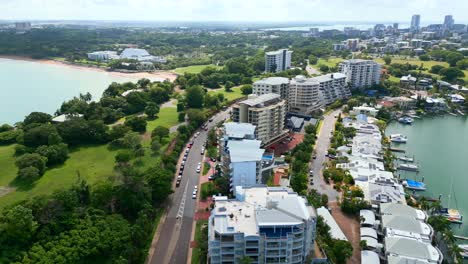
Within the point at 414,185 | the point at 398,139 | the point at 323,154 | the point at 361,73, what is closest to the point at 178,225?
the point at 323,154

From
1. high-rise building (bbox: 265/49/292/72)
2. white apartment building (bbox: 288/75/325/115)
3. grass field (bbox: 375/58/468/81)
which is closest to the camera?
white apartment building (bbox: 288/75/325/115)

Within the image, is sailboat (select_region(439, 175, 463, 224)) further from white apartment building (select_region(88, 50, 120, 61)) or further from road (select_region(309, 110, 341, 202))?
white apartment building (select_region(88, 50, 120, 61))

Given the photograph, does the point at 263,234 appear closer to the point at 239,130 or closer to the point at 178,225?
the point at 178,225

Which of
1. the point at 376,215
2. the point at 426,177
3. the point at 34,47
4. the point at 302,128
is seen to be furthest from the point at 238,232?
the point at 34,47

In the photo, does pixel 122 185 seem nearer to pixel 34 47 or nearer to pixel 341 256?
pixel 341 256

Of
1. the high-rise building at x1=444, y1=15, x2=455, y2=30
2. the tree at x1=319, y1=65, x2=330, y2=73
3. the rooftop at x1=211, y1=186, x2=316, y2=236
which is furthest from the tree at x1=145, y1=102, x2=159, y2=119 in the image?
the high-rise building at x1=444, y1=15, x2=455, y2=30

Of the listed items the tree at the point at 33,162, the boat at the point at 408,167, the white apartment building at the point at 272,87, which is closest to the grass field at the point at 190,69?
the white apartment building at the point at 272,87
